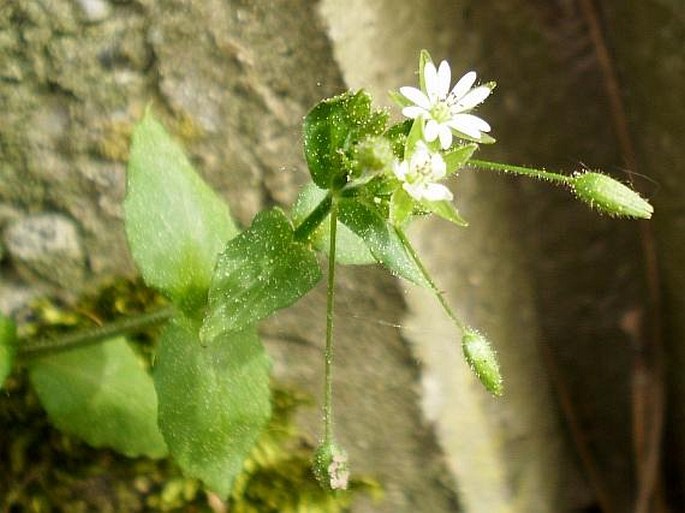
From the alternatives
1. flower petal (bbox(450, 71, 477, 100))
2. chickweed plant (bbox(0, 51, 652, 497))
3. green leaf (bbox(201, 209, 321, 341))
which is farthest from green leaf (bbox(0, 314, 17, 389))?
flower petal (bbox(450, 71, 477, 100))

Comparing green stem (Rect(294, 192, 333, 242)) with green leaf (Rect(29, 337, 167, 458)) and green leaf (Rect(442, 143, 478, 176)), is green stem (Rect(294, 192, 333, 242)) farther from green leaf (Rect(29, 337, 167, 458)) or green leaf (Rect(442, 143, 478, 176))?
green leaf (Rect(29, 337, 167, 458))

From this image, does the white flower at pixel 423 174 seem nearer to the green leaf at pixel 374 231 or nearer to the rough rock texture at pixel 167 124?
the green leaf at pixel 374 231

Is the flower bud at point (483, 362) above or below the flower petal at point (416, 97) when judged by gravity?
below

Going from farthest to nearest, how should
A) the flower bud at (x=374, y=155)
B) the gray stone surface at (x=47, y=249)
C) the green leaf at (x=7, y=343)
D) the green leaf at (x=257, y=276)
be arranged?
the gray stone surface at (x=47, y=249) < the green leaf at (x=7, y=343) < the green leaf at (x=257, y=276) < the flower bud at (x=374, y=155)

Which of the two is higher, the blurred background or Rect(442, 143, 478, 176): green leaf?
the blurred background

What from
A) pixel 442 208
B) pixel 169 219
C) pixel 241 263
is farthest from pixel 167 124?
pixel 442 208

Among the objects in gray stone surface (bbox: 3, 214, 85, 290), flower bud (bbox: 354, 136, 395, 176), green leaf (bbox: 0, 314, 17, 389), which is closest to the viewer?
flower bud (bbox: 354, 136, 395, 176)

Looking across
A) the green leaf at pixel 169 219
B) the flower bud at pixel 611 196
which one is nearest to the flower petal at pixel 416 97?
the flower bud at pixel 611 196

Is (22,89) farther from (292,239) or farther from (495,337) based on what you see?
(495,337)
